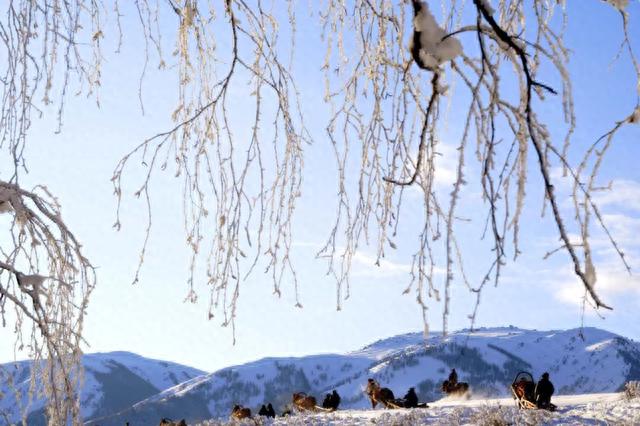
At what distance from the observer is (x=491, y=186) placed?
4.50 ft

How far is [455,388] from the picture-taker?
13.7 m

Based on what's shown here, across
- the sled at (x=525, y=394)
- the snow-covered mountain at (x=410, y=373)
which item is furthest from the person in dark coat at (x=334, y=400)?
the snow-covered mountain at (x=410, y=373)

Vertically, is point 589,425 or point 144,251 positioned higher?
point 144,251

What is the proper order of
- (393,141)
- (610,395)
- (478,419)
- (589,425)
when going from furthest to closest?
(610,395) → (478,419) → (589,425) → (393,141)

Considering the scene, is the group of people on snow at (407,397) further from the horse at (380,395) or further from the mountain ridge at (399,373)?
the mountain ridge at (399,373)

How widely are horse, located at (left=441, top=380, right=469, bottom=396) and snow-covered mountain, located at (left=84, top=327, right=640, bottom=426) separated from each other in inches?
3279

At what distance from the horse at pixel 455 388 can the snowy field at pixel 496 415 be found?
0.82 metres

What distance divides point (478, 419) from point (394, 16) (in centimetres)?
887

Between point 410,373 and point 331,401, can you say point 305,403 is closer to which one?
point 331,401

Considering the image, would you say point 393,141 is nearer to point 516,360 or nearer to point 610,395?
point 610,395

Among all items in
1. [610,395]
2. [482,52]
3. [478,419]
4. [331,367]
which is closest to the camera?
[482,52]

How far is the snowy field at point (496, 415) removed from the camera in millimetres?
9852

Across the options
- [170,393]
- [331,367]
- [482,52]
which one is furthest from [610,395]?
[331,367]

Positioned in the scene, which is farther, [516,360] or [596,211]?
[516,360]
